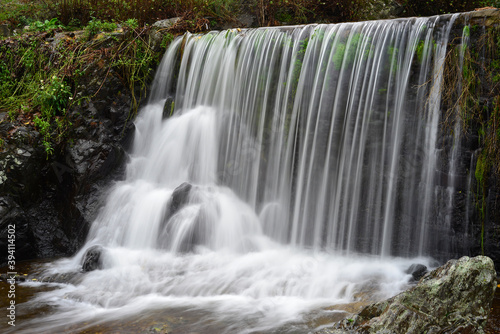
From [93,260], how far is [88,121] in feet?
8.13

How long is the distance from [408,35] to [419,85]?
71 centimetres

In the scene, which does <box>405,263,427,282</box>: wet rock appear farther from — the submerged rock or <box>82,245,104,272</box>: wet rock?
<box>82,245,104,272</box>: wet rock

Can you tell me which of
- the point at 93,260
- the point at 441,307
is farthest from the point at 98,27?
the point at 441,307

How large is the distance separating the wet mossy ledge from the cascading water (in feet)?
1.07

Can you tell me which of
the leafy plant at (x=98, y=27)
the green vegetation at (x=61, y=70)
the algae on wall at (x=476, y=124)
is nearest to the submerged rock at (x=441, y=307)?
the algae on wall at (x=476, y=124)

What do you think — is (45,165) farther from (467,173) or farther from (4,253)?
(467,173)

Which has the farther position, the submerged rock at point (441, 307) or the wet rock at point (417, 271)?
the wet rock at point (417, 271)

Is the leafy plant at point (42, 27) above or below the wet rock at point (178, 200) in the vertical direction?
above

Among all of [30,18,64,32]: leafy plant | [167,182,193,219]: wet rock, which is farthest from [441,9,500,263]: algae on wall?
[30,18,64,32]: leafy plant

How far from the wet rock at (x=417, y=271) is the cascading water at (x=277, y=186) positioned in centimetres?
15

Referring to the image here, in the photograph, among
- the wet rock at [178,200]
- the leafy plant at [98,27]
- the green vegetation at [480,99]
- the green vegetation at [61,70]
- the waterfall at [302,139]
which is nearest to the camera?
the green vegetation at [480,99]

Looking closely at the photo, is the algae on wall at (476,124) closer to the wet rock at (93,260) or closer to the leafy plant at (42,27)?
the wet rock at (93,260)

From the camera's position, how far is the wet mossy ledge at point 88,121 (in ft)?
16.4

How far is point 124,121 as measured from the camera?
7418mm
